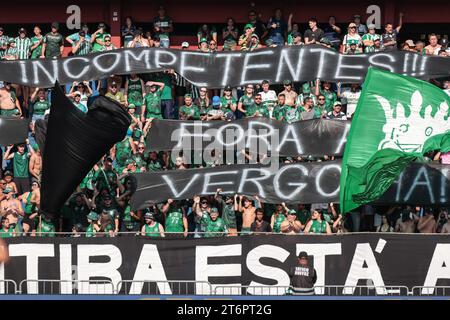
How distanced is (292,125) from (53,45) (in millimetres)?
5310

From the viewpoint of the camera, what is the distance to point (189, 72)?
85.4 feet

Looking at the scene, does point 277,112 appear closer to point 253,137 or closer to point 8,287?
point 253,137

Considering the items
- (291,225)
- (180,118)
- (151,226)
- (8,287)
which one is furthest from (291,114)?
(8,287)

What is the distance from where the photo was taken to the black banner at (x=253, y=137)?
24.9 m

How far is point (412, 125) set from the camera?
23469 millimetres

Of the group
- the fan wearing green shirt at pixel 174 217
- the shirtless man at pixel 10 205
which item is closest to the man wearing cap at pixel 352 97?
the fan wearing green shirt at pixel 174 217

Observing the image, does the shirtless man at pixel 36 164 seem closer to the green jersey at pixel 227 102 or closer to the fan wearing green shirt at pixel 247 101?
the green jersey at pixel 227 102

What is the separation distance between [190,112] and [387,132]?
402 centimetres

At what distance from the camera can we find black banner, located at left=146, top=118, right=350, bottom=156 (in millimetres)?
24938

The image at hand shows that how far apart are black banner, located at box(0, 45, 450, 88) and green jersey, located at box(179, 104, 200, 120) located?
24.3 inches

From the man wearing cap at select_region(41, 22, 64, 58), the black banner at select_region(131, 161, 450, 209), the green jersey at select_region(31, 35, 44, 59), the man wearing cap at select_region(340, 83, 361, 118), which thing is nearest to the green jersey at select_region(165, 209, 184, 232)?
the black banner at select_region(131, 161, 450, 209)

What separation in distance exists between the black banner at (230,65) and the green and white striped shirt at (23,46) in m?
0.96

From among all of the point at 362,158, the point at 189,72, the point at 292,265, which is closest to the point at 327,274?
the point at 292,265
